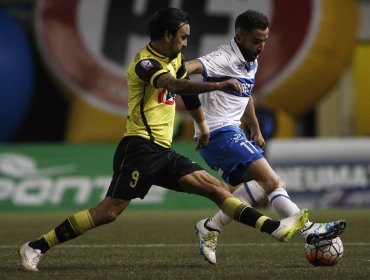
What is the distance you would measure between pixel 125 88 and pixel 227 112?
7931mm

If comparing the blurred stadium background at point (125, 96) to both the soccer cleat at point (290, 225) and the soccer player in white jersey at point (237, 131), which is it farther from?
the soccer cleat at point (290, 225)

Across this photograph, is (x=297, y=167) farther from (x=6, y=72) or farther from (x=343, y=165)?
(x=6, y=72)

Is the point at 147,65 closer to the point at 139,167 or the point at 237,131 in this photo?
the point at 139,167

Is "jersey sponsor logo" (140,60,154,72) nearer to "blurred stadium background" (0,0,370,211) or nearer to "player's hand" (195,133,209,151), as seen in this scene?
"player's hand" (195,133,209,151)

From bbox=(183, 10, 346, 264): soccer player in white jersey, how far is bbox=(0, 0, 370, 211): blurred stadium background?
6.21m

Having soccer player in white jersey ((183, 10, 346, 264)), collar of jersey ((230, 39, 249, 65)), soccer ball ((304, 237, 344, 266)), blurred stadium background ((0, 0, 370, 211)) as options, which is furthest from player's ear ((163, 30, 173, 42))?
blurred stadium background ((0, 0, 370, 211))

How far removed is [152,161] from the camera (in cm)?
612

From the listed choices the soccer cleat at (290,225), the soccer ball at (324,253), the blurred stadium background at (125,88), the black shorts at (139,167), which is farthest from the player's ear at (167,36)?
the blurred stadium background at (125,88)

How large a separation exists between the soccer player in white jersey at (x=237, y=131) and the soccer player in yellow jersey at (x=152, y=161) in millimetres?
452

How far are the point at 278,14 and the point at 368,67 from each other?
3.97 metres

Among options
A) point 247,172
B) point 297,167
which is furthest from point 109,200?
point 297,167

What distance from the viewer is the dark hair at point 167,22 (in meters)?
6.01

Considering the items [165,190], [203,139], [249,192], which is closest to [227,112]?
[249,192]

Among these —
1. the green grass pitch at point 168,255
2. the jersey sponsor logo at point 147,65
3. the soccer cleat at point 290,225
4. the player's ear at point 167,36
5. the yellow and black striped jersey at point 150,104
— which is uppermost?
the player's ear at point 167,36
